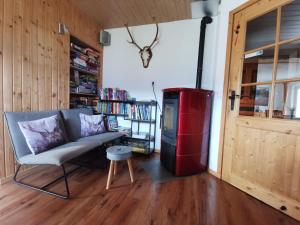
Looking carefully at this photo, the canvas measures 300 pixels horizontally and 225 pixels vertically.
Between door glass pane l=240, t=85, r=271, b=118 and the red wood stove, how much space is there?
45 cm

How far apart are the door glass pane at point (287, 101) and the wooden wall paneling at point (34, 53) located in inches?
111

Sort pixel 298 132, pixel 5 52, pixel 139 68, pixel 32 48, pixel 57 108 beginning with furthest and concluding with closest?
pixel 139 68
pixel 57 108
pixel 32 48
pixel 5 52
pixel 298 132

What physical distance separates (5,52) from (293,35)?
2.93 meters

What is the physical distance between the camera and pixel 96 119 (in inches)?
104

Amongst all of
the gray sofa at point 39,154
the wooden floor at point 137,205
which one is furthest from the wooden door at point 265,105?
the gray sofa at point 39,154

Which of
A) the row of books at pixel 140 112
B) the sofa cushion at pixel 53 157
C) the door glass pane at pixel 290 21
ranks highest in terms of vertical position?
the door glass pane at pixel 290 21

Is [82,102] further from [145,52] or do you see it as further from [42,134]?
[145,52]

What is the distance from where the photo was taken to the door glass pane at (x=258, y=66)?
172 cm

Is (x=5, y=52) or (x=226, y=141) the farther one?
(x=226, y=141)

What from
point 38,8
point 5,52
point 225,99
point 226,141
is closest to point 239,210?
point 226,141

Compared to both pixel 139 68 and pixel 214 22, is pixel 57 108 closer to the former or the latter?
pixel 139 68

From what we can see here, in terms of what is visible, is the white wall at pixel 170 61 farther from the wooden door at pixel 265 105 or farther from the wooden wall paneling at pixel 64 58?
the wooden wall paneling at pixel 64 58

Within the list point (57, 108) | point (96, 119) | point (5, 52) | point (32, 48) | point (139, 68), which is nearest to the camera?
point (5, 52)

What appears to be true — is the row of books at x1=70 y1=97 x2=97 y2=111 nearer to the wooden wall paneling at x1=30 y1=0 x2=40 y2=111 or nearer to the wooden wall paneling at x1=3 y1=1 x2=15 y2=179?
the wooden wall paneling at x1=30 y1=0 x2=40 y2=111
